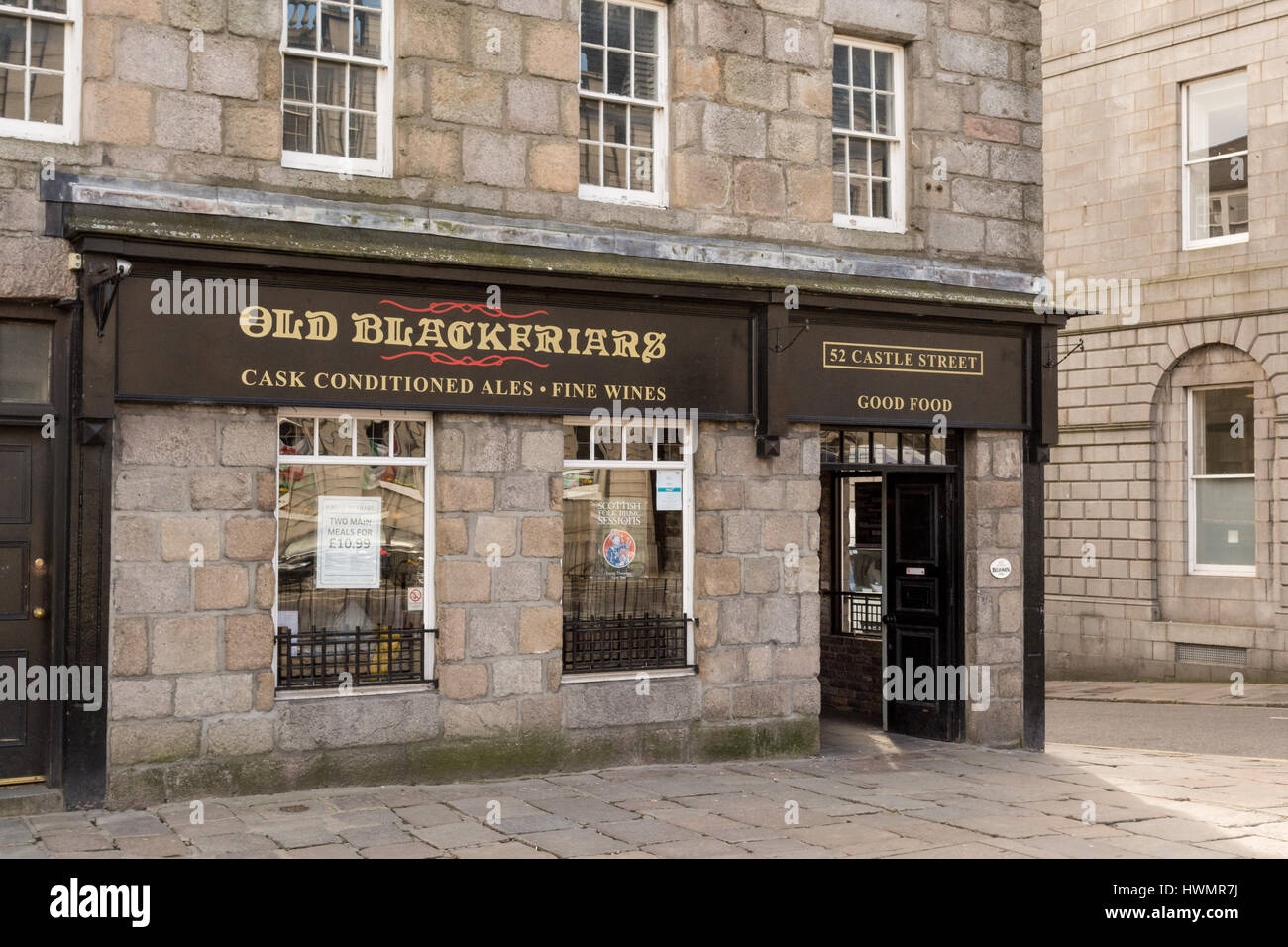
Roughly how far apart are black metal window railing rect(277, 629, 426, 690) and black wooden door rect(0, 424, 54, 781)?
5.13 feet

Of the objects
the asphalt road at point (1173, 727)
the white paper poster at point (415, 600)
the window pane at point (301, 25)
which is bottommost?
the asphalt road at point (1173, 727)

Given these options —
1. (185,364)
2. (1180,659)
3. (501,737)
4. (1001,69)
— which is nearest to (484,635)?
(501,737)

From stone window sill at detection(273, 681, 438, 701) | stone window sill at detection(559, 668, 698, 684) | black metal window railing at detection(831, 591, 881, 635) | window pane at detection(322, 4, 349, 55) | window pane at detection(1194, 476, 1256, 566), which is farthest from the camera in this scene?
window pane at detection(1194, 476, 1256, 566)

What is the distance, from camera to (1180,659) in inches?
742

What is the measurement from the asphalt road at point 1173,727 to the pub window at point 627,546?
5.00m

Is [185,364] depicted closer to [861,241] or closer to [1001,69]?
[861,241]

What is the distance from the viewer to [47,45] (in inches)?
346

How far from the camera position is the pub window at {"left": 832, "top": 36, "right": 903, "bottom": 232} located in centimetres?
1188

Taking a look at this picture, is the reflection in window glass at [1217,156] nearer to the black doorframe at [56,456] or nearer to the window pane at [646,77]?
the window pane at [646,77]

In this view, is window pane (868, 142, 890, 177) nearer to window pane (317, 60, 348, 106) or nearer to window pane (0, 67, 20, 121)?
window pane (317, 60, 348, 106)

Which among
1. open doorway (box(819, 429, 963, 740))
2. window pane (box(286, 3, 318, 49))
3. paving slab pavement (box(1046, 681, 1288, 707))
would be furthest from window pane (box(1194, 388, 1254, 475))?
window pane (box(286, 3, 318, 49))

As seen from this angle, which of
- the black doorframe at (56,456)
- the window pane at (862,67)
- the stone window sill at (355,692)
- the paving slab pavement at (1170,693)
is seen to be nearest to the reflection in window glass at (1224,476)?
the paving slab pavement at (1170,693)

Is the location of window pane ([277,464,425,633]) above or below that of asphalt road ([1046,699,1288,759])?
above

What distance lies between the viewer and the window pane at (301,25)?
9602 millimetres
